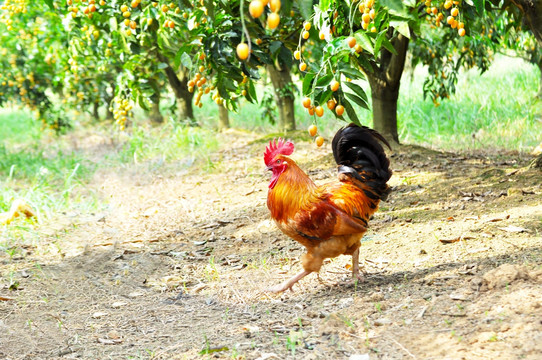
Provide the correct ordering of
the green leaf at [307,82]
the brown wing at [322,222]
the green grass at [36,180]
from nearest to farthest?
the green leaf at [307,82] → the brown wing at [322,222] → the green grass at [36,180]

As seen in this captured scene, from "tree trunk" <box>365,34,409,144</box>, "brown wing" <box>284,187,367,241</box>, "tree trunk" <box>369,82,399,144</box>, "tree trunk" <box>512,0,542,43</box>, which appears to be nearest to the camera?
"brown wing" <box>284,187,367,241</box>

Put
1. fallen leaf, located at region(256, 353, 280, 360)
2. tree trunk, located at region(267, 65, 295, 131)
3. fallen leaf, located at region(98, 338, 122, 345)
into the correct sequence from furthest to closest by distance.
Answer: tree trunk, located at region(267, 65, 295, 131), fallen leaf, located at region(98, 338, 122, 345), fallen leaf, located at region(256, 353, 280, 360)

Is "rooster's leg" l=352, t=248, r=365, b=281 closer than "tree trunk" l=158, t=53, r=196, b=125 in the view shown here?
Yes

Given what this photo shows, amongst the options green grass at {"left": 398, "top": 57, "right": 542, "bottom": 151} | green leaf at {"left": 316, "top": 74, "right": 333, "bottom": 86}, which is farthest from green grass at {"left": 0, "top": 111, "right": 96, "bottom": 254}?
green grass at {"left": 398, "top": 57, "right": 542, "bottom": 151}

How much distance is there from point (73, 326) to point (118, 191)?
3.90 metres

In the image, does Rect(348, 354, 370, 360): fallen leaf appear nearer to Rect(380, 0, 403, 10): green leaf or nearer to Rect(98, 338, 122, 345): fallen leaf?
Rect(98, 338, 122, 345): fallen leaf

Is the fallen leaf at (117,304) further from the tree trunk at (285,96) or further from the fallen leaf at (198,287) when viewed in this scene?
the tree trunk at (285,96)

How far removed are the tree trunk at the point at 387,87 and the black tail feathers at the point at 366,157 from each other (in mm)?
2948

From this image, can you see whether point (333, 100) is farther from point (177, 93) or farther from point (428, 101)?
point (428, 101)

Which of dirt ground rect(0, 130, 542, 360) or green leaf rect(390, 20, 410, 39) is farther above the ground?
green leaf rect(390, 20, 410, 39)

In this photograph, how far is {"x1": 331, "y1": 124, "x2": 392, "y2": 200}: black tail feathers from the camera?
387 centimetres

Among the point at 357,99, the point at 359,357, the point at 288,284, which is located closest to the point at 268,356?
the point at 359,357

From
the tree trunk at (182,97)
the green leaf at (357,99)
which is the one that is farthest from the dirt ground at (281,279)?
the tree trunk at (182,97)

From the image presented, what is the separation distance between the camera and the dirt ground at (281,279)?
3074 millimetres
